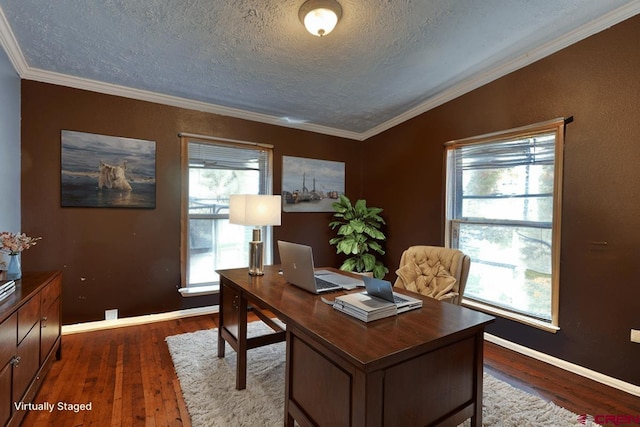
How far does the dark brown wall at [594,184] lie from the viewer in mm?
2150

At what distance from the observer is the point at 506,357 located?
2617 mm

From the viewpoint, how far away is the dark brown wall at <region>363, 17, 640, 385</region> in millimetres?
2150

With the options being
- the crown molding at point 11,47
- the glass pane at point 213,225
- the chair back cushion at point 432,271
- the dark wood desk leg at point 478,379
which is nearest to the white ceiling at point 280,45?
the crown molding at point 11,47

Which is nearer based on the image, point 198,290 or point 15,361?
point 15,361

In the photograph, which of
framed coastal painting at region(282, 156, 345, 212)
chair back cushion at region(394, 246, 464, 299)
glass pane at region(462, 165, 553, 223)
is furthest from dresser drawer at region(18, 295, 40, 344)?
glass pane at region(462, 165, 553, 223)

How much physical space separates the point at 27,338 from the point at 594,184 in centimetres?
392

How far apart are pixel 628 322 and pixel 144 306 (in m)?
4.18

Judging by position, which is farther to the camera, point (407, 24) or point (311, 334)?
point (407, 24)

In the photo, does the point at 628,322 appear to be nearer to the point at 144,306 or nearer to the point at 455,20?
the point at 455,20

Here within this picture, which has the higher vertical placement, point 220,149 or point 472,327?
point 220,149

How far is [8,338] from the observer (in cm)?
150

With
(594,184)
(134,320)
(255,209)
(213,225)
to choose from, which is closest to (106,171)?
(213,225)

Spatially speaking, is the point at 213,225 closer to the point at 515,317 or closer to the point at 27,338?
the point at 27,338

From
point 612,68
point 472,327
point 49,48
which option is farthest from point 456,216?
point 49,48
